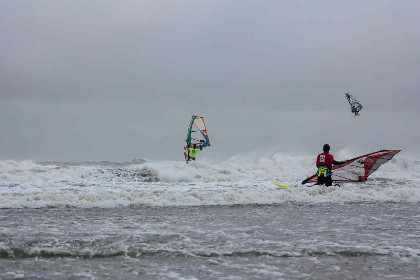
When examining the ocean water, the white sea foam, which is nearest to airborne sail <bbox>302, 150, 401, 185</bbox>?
the white sea foam

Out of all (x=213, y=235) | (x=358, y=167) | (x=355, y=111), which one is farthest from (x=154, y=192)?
(x=355, y=111)

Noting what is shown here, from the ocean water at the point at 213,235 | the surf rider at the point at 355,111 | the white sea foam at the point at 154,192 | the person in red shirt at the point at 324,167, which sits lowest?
the ocean water at the point at 213,235

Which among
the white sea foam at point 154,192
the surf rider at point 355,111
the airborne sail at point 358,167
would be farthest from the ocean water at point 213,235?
the surf rider at point 355,111

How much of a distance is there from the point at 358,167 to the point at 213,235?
11714 millimetres

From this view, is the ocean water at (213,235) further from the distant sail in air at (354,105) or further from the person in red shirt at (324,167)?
the distant sail in air at (354,105)

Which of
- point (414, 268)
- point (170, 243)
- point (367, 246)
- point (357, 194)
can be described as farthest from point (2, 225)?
point (357, 194)

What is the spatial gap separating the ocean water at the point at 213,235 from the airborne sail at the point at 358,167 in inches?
118

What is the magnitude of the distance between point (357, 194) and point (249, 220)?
19.1 feet

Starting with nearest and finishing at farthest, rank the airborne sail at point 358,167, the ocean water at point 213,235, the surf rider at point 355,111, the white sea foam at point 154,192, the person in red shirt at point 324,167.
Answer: the ocean water at point 213,235
the white sea foam at point 154,192
the person in red shirt at point 324,167
the airborne sail at point 358,167
the surf rider at point 355,111

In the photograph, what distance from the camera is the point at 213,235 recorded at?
7043 millimetres

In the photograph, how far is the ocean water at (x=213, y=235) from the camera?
16.4ft

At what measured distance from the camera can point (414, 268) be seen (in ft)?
16.7

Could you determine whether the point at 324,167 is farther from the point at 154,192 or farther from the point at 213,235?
the point at 213,235

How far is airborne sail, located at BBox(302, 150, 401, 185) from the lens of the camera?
17016mm
